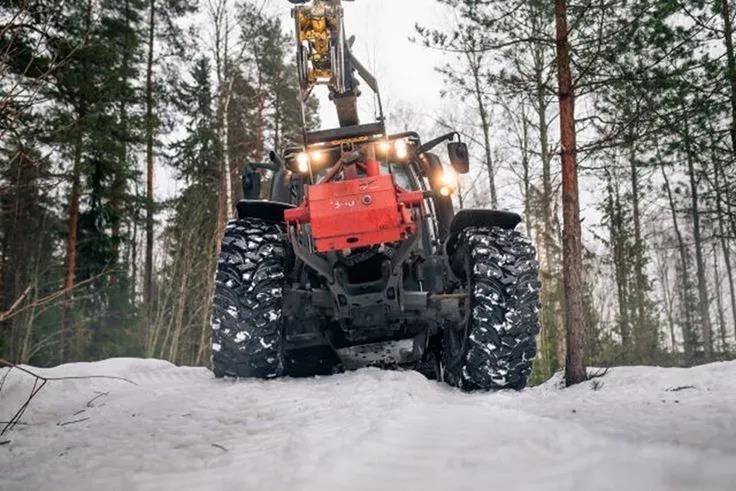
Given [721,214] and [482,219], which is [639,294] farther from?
[482,219]

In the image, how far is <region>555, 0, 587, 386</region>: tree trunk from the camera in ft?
20.9

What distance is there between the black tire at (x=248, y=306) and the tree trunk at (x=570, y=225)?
3.99m

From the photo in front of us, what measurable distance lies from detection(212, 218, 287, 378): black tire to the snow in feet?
1.65

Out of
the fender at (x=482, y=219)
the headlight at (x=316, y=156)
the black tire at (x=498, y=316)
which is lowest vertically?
the black tire at (x=498, y=316)

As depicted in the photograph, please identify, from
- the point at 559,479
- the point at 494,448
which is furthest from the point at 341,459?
the point at 559,479

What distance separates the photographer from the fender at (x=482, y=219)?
14.6ft

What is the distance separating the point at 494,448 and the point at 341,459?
58cm

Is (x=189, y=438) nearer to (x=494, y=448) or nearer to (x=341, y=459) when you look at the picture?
(x=341, y=459)

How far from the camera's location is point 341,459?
175 centimetres

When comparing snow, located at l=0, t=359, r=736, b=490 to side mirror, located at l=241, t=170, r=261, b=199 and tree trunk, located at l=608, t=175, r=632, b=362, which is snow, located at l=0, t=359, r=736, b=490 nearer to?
side mirror, located at l=241, t=170, r=261, b=199

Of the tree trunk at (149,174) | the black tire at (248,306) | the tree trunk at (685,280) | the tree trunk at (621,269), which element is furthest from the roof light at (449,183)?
the tree trunk at (685,280)

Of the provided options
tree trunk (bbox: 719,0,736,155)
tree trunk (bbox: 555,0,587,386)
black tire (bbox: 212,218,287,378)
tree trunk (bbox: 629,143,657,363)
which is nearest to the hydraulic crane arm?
A: black tire (bbox: 212,218,287,378)

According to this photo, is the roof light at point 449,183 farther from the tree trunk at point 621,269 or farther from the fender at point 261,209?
the tree trunk at point 621,269

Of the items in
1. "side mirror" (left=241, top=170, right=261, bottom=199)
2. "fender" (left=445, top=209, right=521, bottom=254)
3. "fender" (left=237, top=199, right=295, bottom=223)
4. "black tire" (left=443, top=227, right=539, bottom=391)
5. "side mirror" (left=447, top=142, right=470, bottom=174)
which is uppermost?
"side mirror" (left=447, top=142, right=470, bottom=174)
